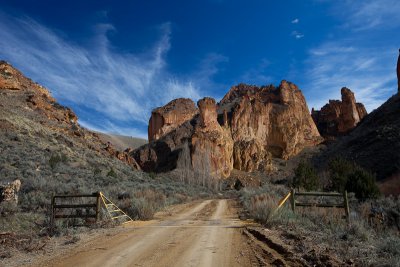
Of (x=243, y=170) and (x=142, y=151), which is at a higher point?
(x=142, y=151)

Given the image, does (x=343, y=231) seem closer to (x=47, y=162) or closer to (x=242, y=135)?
(x=47, y=162)

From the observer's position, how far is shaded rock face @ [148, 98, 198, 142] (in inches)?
4370

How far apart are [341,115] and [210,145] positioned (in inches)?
2014

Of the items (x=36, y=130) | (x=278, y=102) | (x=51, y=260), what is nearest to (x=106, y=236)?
(x=51, y=260)

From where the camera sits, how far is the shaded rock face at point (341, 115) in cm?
10794

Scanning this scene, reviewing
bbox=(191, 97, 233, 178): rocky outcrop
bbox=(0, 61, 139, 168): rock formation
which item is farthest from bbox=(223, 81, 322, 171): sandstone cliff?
bbox=(0, 61, 139, 168): rock formation

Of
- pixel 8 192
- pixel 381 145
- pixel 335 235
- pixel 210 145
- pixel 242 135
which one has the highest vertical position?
pixel 242 135

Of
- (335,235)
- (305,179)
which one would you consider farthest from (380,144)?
(335,235)

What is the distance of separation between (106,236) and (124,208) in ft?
19.3

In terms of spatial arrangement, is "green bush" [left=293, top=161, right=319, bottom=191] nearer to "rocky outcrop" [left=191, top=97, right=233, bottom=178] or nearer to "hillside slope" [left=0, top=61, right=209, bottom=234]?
"hillside slope" [left=0, top=61, right=209, bottom=234]

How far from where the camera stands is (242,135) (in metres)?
99.4

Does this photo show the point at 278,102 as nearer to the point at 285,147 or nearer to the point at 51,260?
the point at 285,147

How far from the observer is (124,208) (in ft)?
51.8

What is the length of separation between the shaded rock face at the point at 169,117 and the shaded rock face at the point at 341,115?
44840 millimetres
